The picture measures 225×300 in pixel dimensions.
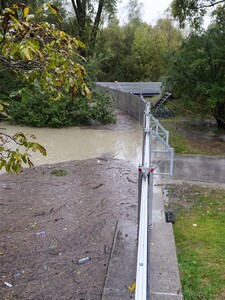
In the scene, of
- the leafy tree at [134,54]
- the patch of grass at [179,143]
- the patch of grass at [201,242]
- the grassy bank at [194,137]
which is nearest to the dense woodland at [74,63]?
the grassy bank at [194,137]

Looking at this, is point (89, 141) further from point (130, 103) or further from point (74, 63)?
point (74, 63)

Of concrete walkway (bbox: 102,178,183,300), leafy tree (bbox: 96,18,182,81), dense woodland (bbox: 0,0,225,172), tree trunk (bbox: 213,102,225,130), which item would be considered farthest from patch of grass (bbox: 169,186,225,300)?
leafy tree (bbox: 96,18,182,81)

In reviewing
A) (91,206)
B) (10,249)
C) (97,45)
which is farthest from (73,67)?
(97,45)

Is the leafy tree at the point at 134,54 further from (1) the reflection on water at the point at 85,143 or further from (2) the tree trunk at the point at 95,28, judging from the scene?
(1) the reflection on water at the point at 85,143

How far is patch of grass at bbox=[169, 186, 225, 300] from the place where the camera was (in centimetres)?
354

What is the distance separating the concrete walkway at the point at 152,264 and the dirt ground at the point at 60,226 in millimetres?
146

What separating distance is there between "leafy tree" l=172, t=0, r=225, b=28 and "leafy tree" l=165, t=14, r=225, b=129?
274 centimetres

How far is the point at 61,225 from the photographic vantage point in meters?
5.12

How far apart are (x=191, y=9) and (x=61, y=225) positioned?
43.6ft

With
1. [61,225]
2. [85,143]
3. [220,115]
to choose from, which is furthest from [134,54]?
[61,225]

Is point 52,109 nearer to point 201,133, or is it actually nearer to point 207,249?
point 201,133

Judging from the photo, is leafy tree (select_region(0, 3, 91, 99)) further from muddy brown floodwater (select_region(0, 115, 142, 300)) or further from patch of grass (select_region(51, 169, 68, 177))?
patch of grass (select_region(51, 169, 68, 177))

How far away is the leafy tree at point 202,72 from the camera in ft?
38.3

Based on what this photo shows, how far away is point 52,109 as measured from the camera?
14.2m
